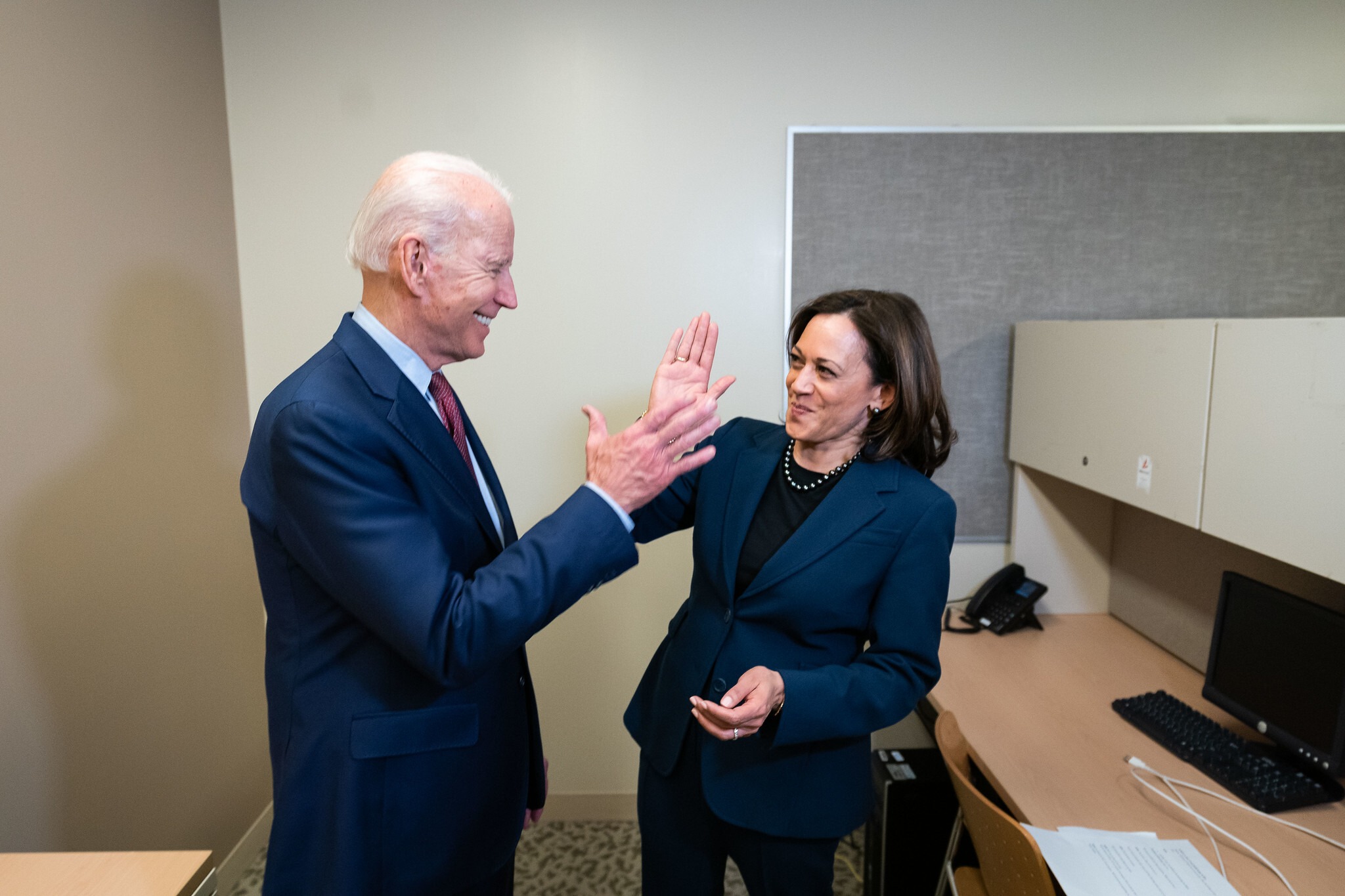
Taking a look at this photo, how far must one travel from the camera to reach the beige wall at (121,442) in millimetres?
1628

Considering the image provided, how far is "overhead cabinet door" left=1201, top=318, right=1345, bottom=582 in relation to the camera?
1.30 metres

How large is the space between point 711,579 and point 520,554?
516 millimetres

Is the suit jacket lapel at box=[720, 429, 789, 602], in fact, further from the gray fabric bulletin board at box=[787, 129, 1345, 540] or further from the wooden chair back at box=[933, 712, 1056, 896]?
the gray fabric bulletin board at box=[787, 129, 1345, 540]

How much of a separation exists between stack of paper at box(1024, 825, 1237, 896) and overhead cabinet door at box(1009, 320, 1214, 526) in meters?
0.66

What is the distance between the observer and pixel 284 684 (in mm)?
1116

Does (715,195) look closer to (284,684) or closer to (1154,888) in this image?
(284,684)

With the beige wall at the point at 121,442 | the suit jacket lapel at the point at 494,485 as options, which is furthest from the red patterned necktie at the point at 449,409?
the beige wall at the point at 121,442

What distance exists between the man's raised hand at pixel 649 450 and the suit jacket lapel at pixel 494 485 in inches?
10.9

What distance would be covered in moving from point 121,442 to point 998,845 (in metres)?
2.14

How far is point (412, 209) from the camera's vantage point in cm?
108

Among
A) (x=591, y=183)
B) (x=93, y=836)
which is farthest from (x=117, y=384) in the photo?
(x=591, y=183)

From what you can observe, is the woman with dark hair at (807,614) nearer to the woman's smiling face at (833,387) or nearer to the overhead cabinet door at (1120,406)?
the woman's smiling face at (833,387)

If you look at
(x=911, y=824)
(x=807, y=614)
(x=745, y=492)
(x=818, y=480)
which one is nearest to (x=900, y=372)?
(x=818, y=480)

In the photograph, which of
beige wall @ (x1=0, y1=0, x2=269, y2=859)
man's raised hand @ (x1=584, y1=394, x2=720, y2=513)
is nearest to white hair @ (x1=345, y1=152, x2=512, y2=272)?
man's raised hand @ (x1=584, y1=394, x2=720, y2=513)
